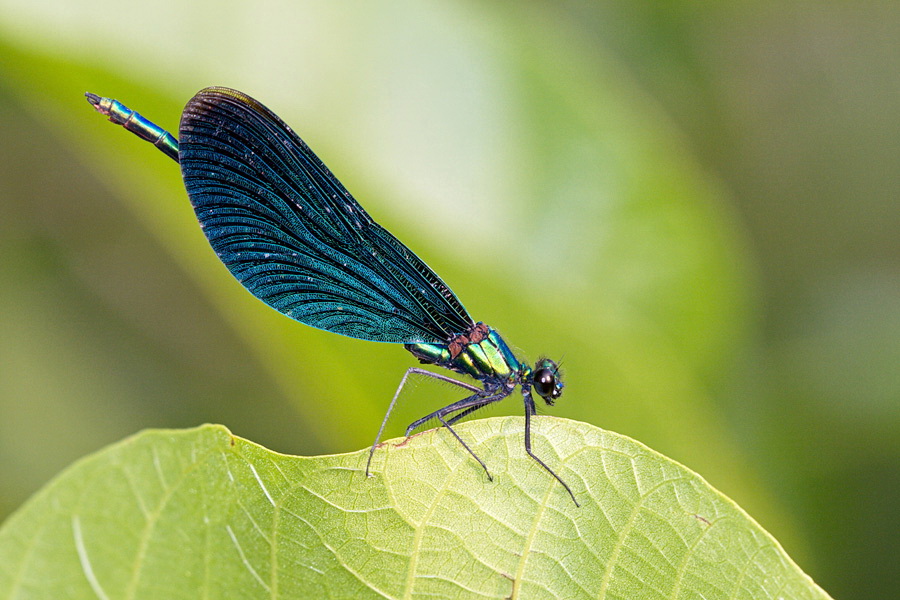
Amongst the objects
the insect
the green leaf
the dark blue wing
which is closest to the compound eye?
the insect

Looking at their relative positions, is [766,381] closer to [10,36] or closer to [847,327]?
[847,327]

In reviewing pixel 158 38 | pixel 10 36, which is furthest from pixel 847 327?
pixel 10 36

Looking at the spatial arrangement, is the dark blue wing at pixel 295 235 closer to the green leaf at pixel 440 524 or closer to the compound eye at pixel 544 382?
the compound eye at pixel 544 382

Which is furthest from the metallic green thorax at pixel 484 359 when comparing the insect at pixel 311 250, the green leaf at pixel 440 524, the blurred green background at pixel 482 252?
the green leaf at pixel 440 524

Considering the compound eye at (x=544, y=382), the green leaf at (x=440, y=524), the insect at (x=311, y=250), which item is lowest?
the green leaf at (x=440, y=524)

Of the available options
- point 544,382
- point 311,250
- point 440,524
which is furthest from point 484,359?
point 440,524

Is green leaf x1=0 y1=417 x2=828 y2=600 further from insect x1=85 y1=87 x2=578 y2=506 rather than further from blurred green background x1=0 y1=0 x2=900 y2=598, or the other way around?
blurred green background x1=0 y1=0 x2=900 y2=598
